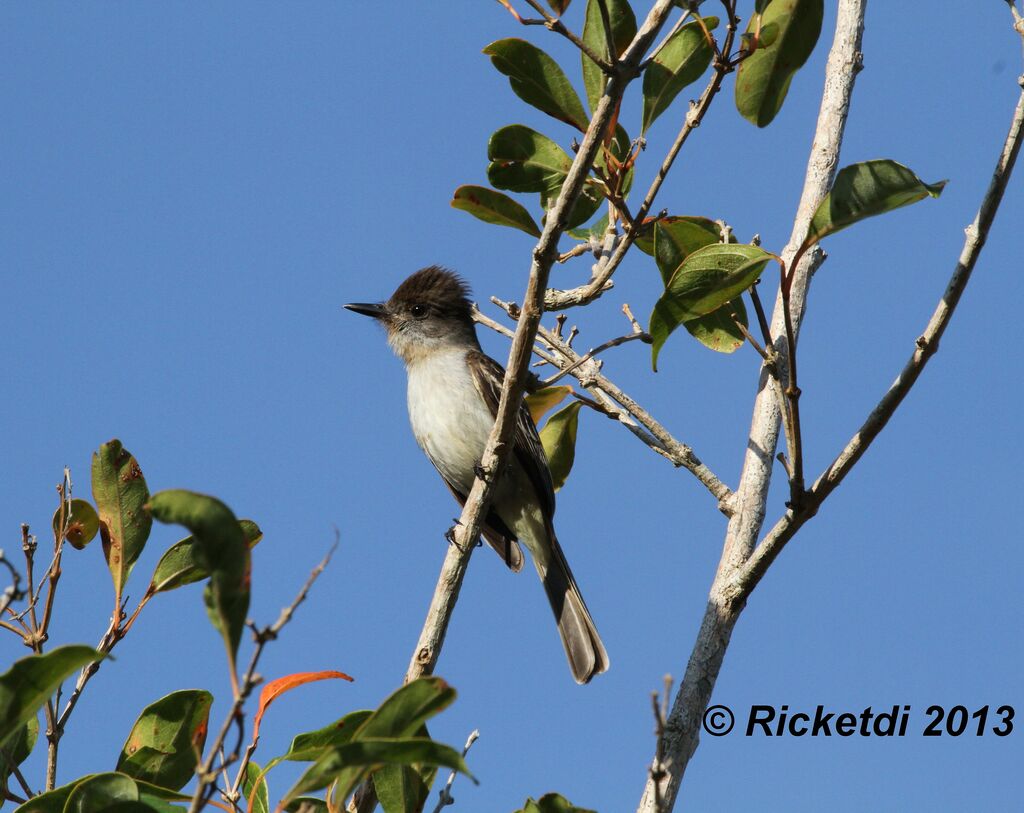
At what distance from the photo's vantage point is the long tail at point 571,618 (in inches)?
220

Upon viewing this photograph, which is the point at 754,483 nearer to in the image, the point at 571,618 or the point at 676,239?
the point at 676,239

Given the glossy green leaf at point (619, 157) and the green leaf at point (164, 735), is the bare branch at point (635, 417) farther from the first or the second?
the green leaf at point (164, 735)

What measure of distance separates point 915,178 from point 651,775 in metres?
1.48

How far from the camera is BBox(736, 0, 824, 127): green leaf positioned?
302 cm

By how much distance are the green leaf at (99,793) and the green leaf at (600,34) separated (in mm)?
2081

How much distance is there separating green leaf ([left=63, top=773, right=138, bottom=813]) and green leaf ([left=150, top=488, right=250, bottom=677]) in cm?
65

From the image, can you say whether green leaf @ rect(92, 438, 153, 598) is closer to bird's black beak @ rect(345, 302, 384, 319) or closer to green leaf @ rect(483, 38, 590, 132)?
green leaf @ rect(483, 38, 590, 132)

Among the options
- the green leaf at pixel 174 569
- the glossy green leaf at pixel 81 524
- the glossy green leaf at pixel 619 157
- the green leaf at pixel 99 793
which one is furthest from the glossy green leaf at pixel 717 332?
the green leaf at pixel 99 793

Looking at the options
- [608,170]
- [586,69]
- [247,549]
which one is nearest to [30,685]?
[247,549]

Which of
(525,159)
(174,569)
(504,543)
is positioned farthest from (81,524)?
(504,543)

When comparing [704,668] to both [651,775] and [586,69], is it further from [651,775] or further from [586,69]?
[586,69]

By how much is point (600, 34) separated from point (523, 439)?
9.15ft

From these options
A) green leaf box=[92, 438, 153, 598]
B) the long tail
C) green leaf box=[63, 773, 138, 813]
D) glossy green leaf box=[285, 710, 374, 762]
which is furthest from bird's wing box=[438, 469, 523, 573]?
green leaf box=[63, 773, 138, 813]

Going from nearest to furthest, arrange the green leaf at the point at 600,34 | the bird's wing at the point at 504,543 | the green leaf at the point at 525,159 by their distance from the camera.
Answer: the green leaf at the point at 600,34
the green leaf at the point at 525,159
the bird's wing at the point at 504,543
